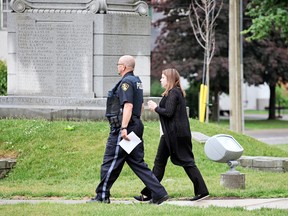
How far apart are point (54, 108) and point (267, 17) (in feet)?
45.1

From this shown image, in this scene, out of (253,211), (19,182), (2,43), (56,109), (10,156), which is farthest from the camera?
(2,43)

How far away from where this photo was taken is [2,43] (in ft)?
137

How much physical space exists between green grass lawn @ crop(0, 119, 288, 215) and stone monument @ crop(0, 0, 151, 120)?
1.13 metres

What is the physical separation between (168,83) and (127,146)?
122 cm

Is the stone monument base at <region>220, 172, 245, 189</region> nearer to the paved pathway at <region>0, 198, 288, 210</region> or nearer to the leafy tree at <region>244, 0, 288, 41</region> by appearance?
the paved pathway at <region>0, 198, 288, 210</region>

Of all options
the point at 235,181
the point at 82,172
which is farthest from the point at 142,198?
the point at 82,172

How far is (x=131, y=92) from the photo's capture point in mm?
13227

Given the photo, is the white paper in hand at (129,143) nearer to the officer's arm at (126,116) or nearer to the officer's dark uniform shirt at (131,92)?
the officer's arm at (126,116)

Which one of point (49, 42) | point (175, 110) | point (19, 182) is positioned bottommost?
point (19, 182)

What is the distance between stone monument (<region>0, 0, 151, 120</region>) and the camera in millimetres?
20672

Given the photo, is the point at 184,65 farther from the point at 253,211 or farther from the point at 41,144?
the point at 253,211

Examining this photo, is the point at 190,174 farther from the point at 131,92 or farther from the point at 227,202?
the point at 131,92

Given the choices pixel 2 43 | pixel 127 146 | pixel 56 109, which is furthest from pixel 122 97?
pixel 2 43

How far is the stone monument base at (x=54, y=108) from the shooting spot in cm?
2005
